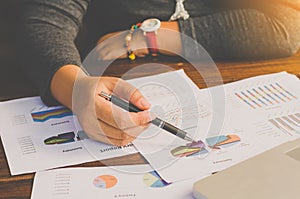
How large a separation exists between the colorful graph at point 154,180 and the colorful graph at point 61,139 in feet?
0.54

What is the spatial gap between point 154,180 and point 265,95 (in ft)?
1.07

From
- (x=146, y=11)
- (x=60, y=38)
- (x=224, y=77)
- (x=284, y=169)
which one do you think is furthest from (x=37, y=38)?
(x=284, y=169)

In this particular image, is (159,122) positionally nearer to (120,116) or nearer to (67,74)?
(120,116)

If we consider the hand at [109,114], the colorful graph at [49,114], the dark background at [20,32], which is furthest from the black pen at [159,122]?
the dark background at [20,32]

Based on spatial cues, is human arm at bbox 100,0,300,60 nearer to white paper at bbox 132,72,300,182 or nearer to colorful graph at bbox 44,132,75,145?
white paper at bbox 132,72,300,182

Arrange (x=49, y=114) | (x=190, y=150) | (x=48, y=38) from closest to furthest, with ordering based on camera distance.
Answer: (x=190, y=150) < (x=49, y=114) < (x=48, y=38)

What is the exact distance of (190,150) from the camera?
0.85 meters

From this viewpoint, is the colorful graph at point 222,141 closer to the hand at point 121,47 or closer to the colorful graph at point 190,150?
the colorful graph at point 190,150

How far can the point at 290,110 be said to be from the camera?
0.95 meters

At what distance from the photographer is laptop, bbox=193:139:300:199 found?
693 mm

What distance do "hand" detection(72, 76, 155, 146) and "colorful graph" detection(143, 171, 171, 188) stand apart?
10 centimetres

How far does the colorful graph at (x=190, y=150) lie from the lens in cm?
84

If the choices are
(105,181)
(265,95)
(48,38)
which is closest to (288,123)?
(265,95)

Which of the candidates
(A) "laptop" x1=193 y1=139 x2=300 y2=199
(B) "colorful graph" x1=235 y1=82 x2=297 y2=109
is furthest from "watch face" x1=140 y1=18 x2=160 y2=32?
(A) "laptop" x1=193 y1=139 x2=300 y2=199
